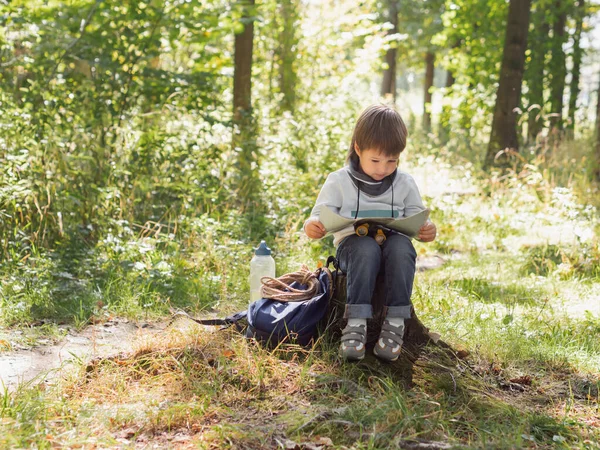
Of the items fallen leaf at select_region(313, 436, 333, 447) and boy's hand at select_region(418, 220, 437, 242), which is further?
boy's hand at select_region(418, 220, 437, 242)

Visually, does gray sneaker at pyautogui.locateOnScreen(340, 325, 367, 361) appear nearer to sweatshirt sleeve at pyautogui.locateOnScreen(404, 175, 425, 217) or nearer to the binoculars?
the binoculars

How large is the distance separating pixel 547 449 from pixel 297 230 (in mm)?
3927

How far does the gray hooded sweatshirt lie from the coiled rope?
293 millimetres

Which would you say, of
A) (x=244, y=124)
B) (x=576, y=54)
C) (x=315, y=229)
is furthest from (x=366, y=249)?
(x=576, y=54)

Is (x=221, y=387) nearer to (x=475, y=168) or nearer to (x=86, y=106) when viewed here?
(x=86, y=106)

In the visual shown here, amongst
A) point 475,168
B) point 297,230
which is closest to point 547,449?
point 297,230

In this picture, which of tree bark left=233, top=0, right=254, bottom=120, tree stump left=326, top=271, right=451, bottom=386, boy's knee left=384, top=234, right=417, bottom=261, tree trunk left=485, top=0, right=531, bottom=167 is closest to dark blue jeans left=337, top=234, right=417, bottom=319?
boy's knee left=384, top=234, right=417, bottom=261

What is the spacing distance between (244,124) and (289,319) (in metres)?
4.32

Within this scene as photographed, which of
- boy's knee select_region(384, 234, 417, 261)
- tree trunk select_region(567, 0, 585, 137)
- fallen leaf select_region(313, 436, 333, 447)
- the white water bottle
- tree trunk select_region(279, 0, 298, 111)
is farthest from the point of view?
tree trunk select_region(567, 0, 585, 137)

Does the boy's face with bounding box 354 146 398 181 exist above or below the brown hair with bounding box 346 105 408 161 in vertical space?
below

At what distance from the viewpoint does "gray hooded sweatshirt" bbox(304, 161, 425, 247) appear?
365 centimetres

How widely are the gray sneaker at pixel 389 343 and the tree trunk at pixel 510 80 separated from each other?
7.23m

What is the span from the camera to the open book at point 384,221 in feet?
11.5

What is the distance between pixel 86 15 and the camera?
22.1 ft
